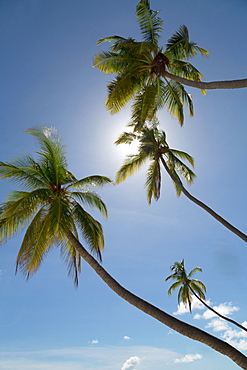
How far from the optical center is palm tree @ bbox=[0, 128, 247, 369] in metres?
11.0

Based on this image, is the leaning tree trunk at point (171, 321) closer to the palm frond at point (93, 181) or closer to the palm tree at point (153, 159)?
the palm frond at point (93, 181)

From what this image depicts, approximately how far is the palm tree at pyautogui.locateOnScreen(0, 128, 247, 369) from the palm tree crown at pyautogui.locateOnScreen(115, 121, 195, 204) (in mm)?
3996

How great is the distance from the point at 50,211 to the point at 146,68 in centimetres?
673

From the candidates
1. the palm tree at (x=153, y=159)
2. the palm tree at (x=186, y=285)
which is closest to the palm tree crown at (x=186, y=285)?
the palm tree at (x=186, y=285)

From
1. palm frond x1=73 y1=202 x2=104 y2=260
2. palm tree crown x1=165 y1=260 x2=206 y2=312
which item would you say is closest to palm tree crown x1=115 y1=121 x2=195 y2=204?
palm frond x1=73 y1=202 x2=104 y2=260

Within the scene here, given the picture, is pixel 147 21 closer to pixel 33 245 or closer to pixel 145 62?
pixel 145 62

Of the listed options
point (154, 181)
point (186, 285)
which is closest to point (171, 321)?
→ point (154, 181)

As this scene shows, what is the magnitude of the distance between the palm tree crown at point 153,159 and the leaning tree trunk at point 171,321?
6.78 metres

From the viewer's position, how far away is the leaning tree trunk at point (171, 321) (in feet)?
25.8

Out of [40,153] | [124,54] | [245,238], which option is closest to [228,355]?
[245,238]

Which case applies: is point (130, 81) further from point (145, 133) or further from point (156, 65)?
point (145, 133)

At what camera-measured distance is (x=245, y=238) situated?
12062 mm

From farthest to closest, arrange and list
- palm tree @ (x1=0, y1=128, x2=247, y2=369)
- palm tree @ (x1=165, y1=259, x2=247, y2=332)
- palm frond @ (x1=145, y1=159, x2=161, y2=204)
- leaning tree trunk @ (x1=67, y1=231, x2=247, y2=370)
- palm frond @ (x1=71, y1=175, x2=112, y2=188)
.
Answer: palm tree @ (x1=165, y1=259, x2=247, y2=332) → palm frond @ (x1=145, y1=159, x2=161, y2=204) → palm frond @ (x1=71, y1=175, x2=112, y2=188) → palm tree @ (x1=0, y1=128, x2=247, y2=369) → leaning tree trunk @ (x1=67, y1=231, x2=247, y2=370)

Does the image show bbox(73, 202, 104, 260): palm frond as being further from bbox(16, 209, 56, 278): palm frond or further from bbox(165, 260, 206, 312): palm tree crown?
bbox(165, 260, 206, 312): palm tree crown
